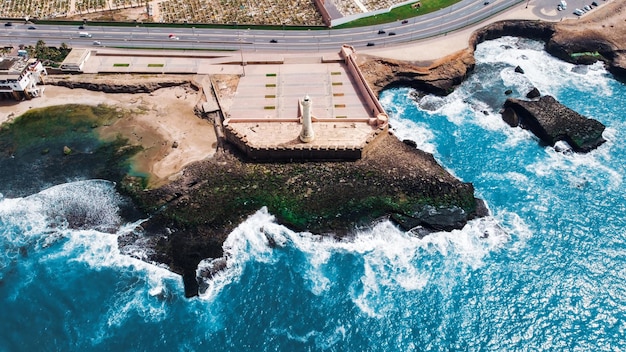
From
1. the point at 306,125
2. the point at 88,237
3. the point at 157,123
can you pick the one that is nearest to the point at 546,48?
the point at 306,125

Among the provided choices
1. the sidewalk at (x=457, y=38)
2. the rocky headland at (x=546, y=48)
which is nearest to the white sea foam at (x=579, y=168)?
the rocky headland at (x=546, y=48)

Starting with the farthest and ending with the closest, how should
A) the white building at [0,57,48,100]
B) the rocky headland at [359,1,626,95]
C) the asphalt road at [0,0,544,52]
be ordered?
the asphalt road at [0,0,544,52] → the rocky headland at [359,1,626,95] → the white building at [0,57,48,100]

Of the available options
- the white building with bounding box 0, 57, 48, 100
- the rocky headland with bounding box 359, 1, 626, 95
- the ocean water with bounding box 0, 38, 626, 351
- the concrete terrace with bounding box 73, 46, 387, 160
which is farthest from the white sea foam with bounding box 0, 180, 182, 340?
the rocky headland with bounding box 359, 1, 626, 95

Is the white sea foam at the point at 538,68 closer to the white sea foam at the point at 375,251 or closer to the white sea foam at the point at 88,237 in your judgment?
the white sea foam at the point at 375,251

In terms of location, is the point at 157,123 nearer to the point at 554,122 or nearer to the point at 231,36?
the point at 231,36

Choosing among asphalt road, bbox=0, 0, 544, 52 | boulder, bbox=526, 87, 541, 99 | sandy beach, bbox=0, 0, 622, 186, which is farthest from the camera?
asphalt road, bbox=0, 0, 544, 52

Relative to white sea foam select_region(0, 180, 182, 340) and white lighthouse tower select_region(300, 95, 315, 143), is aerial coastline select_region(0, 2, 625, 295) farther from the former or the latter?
white lighthouse tower select_region(300, 95, 315, 143)
